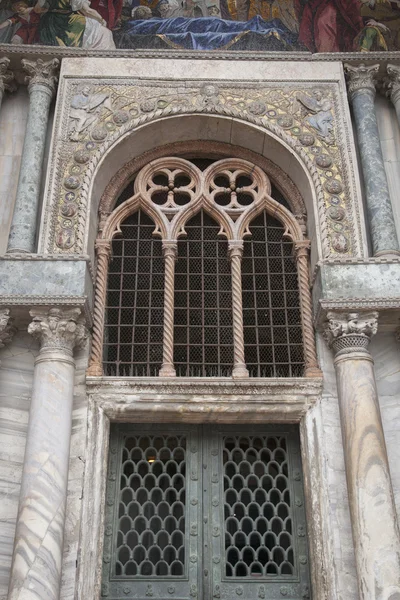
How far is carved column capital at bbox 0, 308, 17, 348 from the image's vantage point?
26.7 ft

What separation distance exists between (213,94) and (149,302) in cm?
326

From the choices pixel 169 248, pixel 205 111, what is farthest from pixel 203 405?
pixel 205 111

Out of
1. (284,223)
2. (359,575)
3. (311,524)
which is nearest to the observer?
(359,575)

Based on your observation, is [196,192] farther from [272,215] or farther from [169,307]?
[169,307]

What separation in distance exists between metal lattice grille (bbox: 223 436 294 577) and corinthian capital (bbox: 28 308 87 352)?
Result: 2.44 meters

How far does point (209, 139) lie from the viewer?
10.2 m

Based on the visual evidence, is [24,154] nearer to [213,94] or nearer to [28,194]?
[28,194]

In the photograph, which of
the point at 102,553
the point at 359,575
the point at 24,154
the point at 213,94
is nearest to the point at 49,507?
the point at 102,553

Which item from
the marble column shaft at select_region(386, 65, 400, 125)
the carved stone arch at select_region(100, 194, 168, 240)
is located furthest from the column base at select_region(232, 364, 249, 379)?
the marble column shaft at select_region(386, 65, 400, 125)

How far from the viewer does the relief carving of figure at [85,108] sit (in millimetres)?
9586

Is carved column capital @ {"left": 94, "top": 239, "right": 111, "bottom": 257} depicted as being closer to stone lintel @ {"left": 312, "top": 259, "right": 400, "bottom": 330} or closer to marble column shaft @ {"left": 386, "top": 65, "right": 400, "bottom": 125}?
stone lintel @ {"left": 312, "top": 259, "right": 400, "bottom": 330}

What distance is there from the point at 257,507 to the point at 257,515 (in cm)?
10

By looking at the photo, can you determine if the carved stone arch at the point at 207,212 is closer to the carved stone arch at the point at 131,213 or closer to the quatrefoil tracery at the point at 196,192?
the quatrefoil tracery at the point at 196,192

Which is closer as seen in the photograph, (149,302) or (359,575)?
(359,575)
